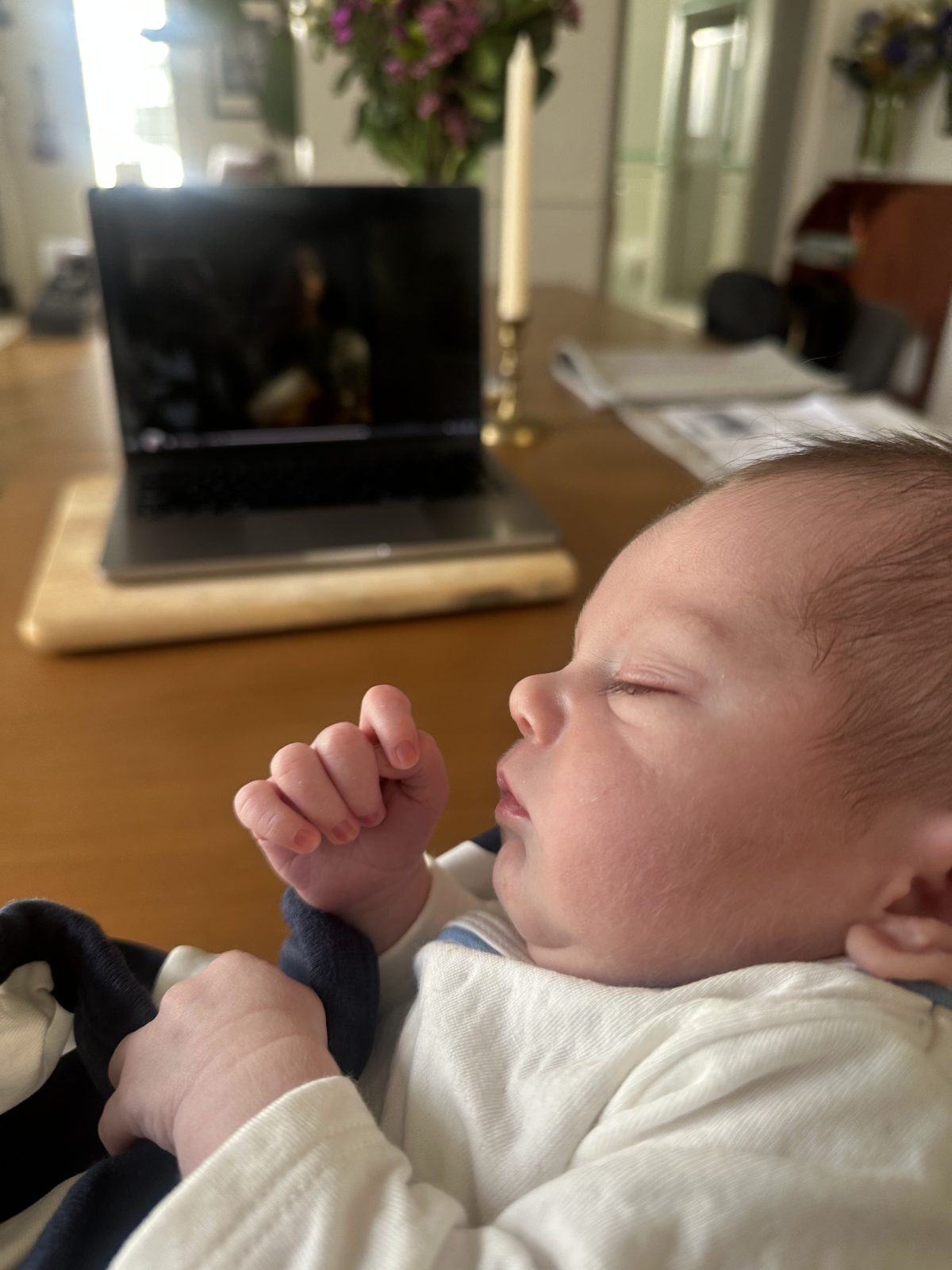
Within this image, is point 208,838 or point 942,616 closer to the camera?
point 942,616

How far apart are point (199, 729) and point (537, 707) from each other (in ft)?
0.87

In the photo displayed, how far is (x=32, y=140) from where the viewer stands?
3.01m

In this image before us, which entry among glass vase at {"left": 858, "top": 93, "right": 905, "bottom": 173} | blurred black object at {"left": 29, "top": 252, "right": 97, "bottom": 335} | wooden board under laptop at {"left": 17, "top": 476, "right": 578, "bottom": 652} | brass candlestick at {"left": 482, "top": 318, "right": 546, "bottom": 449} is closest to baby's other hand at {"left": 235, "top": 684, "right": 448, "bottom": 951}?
wooden board under laptop at {"left": 17, "top": 476, "right": 578, "bottom": 652}

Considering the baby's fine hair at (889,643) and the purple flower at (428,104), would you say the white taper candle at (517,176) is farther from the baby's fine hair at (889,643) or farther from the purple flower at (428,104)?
the baby's fine hair at (889,643)

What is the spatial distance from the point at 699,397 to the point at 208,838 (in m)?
1.00

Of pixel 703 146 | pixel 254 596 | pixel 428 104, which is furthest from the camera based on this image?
pixel 703 146

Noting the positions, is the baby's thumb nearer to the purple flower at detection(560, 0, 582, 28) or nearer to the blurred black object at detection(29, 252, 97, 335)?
the purple flower at detection(560, 0, 582, 28)

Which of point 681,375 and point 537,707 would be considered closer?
point 537,707

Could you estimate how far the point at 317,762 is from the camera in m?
0.44

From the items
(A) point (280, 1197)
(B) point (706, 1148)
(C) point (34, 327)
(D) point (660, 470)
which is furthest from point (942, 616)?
(C) point (34, 327)

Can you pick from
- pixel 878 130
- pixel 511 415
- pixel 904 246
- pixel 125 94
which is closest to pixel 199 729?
pixel 511 415

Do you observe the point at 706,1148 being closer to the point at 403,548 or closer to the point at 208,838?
Result: the point at 208,838

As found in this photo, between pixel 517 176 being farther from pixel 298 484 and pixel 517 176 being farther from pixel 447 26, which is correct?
pixel 298 484

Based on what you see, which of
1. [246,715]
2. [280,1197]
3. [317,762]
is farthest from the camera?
[246,715]
